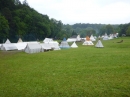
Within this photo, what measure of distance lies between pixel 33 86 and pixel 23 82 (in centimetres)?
124

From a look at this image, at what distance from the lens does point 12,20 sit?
190ft

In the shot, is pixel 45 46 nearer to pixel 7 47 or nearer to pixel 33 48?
pixel 33 48

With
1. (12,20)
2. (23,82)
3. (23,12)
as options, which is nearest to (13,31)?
(12,20)

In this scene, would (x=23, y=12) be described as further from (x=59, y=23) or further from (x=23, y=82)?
(x=23, y=82)

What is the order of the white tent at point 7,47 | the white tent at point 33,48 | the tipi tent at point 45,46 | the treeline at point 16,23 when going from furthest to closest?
the treeline at point 16,23, the white tent at point 7,47, the tipi tent at point 45,46, the white tent at point 33,48

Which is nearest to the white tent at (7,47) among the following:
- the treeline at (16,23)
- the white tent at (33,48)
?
the white tent at (33,48)

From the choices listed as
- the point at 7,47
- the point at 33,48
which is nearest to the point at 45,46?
the point at 33,48

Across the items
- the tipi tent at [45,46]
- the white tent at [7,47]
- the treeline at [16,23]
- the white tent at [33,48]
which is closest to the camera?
the white tent at [33,48]

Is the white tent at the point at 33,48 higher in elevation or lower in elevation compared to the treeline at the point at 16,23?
lower

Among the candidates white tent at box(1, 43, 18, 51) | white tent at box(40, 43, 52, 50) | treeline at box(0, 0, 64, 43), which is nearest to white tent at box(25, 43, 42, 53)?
white tent at box(40, 43, 52, 50)

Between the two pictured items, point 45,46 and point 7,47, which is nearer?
point 45,46

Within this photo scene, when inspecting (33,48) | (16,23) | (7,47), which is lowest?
(33,48)

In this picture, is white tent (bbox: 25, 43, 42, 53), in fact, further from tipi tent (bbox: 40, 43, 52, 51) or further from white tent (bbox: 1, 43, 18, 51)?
white tent (bbox: 1, 43, 18, 51)

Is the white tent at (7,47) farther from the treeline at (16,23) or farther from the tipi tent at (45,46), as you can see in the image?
the treeline at (16,23)
